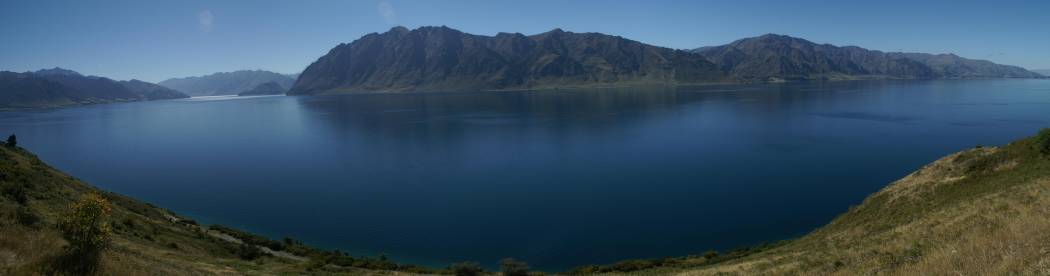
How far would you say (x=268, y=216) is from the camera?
53.8 m

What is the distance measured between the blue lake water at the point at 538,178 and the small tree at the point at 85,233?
27334 mm

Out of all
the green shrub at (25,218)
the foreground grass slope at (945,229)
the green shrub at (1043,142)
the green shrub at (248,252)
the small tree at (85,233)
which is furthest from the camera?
the green shrub at (1043,142)

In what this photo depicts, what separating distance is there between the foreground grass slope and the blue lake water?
9437mm

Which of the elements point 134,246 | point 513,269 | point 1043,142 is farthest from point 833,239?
point 134,246

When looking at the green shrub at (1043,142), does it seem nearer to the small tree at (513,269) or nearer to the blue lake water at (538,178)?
the blue lake water at (538,178)

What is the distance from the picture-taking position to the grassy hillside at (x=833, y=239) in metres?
12.6

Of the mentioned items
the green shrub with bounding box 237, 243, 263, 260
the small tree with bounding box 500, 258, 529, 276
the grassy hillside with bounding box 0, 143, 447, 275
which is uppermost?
the grassy hillside with bounding box 0, 143, 447, 275

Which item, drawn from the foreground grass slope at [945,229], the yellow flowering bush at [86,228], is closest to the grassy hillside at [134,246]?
the yellow flowering bush at [86,228]

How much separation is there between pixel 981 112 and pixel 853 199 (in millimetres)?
134234

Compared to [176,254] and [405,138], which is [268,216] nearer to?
[176,254]

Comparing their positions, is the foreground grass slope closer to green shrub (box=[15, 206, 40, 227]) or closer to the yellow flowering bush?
the yellow flowering bush

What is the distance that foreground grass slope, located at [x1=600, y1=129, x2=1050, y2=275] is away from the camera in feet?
37.5

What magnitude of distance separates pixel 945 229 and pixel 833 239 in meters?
9.63

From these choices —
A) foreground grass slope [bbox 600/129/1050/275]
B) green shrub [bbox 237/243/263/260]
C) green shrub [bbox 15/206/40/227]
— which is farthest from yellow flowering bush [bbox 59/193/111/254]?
foreground grass slope [bbox 600/129/1050/275]
